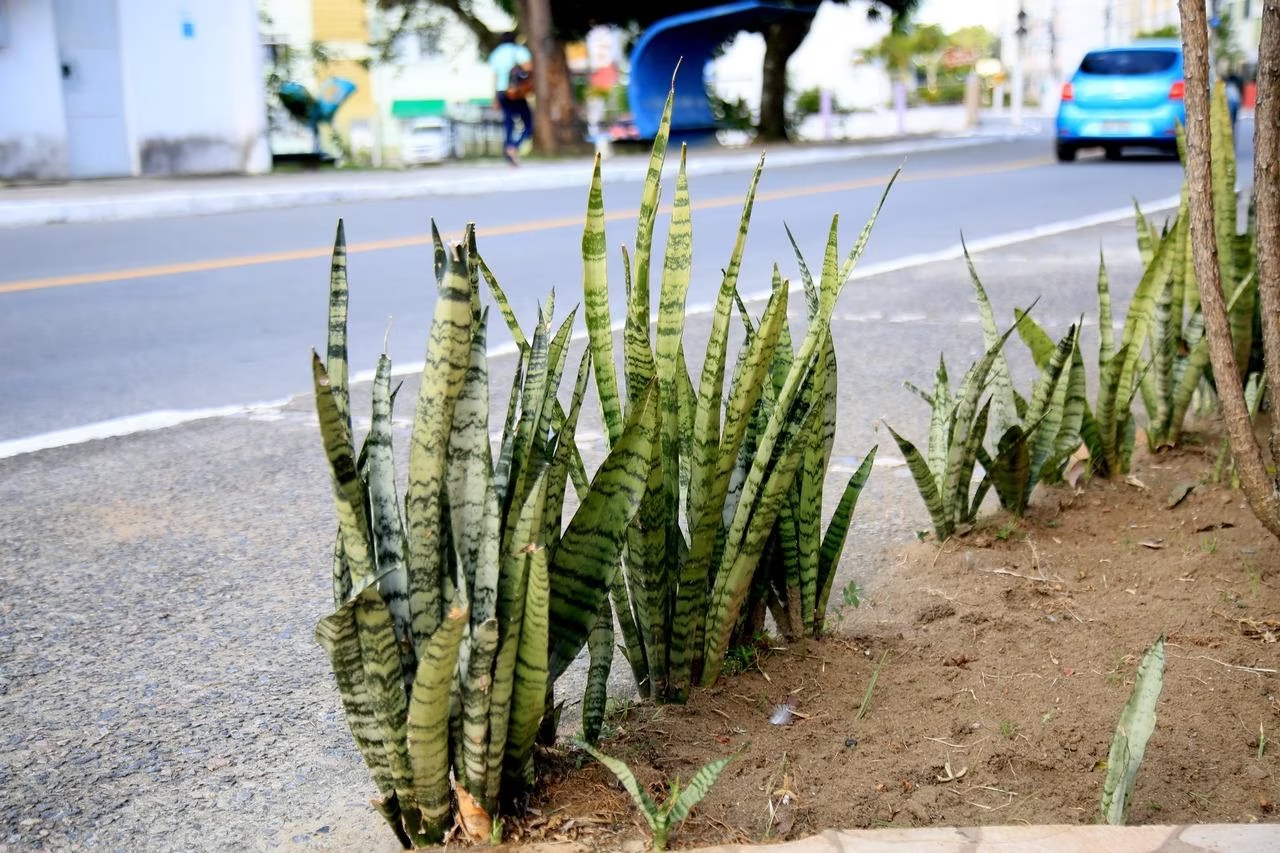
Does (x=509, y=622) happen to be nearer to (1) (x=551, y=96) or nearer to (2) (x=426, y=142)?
(1) (x=551, y=96)

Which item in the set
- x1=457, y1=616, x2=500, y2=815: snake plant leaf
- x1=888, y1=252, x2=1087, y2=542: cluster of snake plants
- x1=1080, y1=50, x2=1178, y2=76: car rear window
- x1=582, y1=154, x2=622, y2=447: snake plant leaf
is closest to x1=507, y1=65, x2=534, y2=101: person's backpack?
x1=1080, y1=50, x2=1178, y2=76: car rear window

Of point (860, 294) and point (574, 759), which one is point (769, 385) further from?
point (860, 294)

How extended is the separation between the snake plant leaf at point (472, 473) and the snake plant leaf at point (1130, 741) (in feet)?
2.64

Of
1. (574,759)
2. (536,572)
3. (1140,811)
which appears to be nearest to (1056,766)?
(1140,811)

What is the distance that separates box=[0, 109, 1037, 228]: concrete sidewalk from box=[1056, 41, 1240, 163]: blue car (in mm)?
3630

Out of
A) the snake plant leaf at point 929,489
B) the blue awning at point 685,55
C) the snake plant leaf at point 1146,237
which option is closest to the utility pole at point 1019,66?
the blue awning at point 685,55

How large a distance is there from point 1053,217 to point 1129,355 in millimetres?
8750

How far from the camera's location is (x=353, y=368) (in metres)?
6.10

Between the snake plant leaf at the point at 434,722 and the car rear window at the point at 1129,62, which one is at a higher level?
the car rear window at the point at 1129,62

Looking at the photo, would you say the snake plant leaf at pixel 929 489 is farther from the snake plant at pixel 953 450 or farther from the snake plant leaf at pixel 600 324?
the snake plant leaf at pixel 600 324

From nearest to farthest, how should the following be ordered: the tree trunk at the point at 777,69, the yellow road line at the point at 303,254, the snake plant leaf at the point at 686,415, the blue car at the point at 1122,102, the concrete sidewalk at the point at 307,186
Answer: the snake plant leaf at the point at 686,415 < the yellow road line at the point at 303,254 < the concrete sidewalk at the point at 307,186 < the blue car at the point at 1122,102 < the tree trunk at the point at 777,69

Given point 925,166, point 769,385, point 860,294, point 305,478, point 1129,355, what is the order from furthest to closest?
point 925,166 → point 860,294 → point 305,478 → point 1129,355 → point 769,385

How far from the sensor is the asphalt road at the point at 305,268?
6016 mm

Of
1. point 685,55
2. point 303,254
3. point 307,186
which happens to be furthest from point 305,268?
point 685,55
